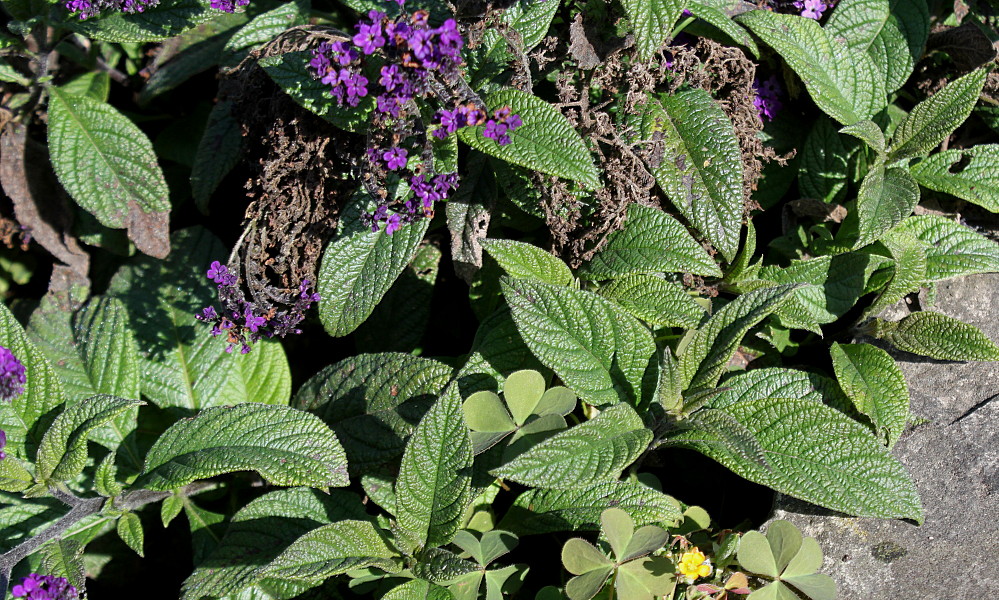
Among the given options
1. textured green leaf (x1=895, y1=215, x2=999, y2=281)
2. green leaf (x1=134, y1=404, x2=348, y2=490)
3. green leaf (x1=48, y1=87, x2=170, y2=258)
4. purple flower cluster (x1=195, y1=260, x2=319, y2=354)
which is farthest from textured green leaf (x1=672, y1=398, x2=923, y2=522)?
green leaf (x1=48, y1=87, x2=170, y2=258)

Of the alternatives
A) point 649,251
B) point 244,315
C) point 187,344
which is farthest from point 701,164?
point 187,344

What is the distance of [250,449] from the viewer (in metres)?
2.12

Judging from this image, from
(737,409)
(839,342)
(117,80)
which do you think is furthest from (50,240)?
(839,342)

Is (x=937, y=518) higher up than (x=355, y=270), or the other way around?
(x=355, y=270)

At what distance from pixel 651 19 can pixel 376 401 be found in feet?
4.30

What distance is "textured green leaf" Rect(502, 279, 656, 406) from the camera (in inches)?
83.2

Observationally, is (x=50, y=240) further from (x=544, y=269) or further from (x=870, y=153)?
(x=870, y=153)

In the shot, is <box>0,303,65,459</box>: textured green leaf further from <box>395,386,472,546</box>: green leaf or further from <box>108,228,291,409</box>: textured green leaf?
<box>395,386,472,546</box>: green leaf

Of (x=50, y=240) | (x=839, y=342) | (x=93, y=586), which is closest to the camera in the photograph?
(x=839, y=342)

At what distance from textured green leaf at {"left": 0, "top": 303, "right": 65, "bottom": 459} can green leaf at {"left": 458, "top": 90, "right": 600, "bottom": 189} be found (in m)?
1.37

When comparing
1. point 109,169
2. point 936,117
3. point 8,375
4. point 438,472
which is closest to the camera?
point 8,375

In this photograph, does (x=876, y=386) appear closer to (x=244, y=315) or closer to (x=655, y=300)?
(x=655, y=300)

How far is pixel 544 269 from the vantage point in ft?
7.47

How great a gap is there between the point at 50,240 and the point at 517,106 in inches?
77.8
